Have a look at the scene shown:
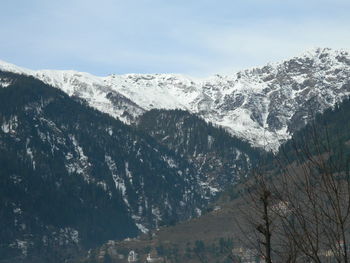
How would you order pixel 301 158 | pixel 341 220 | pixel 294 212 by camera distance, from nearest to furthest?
pixel 341 220 < pixel 294 212 < pixel 301 158

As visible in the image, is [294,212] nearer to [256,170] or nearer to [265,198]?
[265,198]

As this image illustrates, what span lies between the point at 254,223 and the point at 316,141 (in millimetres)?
3272

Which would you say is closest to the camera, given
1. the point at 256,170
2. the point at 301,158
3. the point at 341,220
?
the point at 341,220

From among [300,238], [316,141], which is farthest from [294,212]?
[316,141]

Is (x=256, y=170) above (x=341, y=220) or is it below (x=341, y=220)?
above

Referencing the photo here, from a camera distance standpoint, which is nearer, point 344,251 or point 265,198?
point 344,251

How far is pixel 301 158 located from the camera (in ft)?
80.4

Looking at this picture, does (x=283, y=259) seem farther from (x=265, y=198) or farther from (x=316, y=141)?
(x=316, y=141)

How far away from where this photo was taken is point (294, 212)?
23.0 metres

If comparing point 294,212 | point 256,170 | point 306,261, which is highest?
point 256,170

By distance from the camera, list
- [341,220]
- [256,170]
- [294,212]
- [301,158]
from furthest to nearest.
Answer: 1. [256,170]
2. [301,158]
3. [294,212]
4. [341,220]

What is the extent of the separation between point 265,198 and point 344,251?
354 centimetres

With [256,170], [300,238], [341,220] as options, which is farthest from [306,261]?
[256,170]

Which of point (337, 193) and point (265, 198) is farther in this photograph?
point (265, 198)
